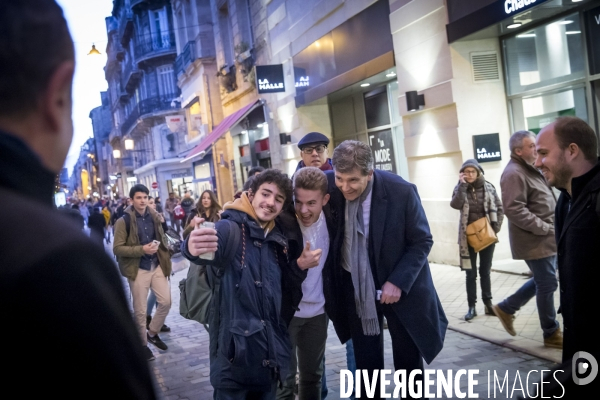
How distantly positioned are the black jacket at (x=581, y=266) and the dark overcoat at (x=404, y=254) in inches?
34.8

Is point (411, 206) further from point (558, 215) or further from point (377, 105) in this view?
point (377, 105)

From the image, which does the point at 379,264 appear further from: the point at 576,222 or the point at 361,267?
the point at 576,222

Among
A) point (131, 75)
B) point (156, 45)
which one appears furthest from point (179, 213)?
point (131, 75)

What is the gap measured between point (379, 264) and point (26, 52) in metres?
3.07

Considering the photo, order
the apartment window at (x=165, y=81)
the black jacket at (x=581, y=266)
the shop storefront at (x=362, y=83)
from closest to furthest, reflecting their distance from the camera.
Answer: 1. the black jacket at (x=581, y=266)
2. the shop storefront at (x=362, y=83)
3. the apartment window at (x=165, y=81)

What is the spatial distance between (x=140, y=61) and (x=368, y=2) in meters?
31.8

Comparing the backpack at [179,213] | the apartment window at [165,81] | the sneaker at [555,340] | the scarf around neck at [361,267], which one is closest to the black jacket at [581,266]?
the scarf around neck at [361,267]

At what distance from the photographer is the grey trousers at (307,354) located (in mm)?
3816

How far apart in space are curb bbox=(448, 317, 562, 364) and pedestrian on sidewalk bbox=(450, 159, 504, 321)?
0.32 meters

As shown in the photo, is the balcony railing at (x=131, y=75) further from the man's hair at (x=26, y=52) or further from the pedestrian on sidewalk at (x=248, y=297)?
the man's hair at (x=26, y=52)

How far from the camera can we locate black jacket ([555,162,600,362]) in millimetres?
2818

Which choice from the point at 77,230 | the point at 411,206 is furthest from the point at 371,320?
the point at 77,230

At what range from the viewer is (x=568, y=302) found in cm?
298

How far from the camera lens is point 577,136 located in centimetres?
312
